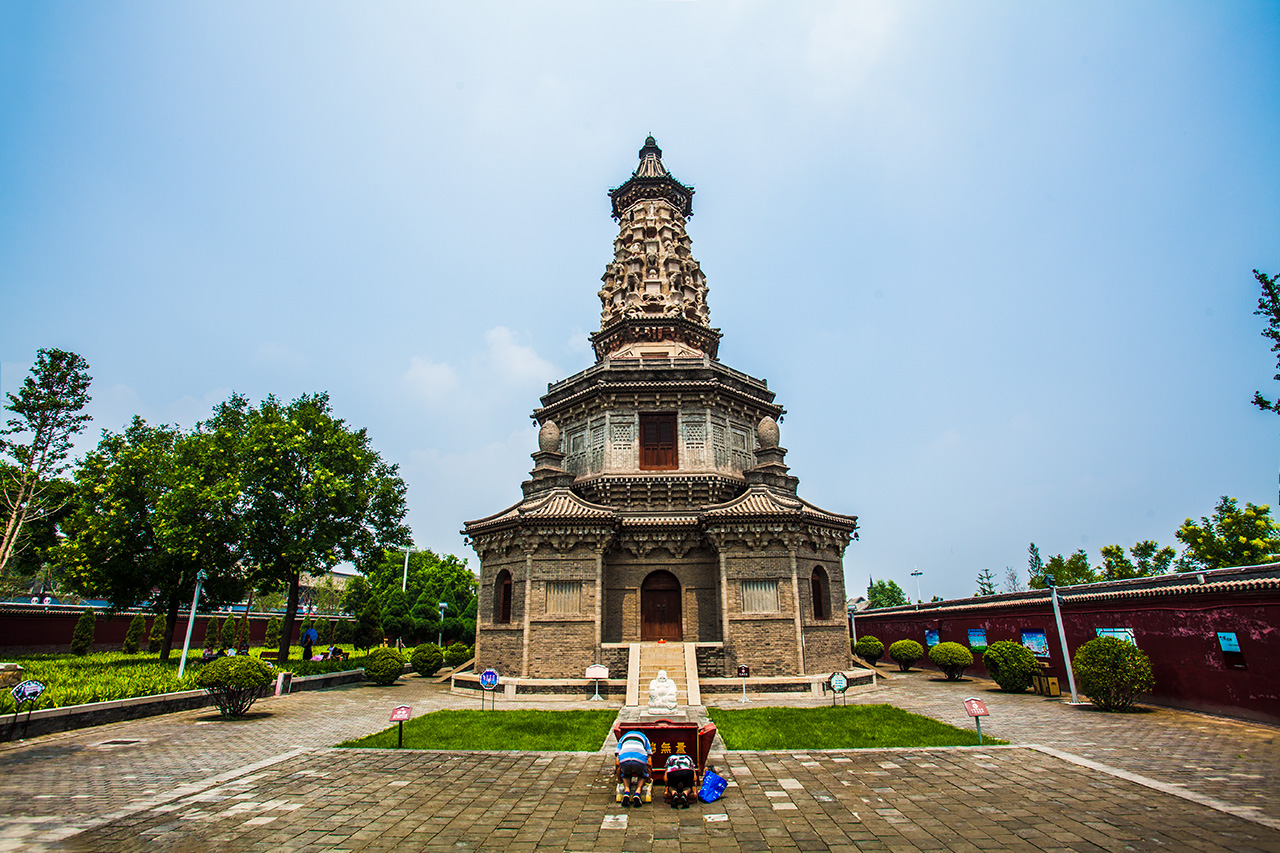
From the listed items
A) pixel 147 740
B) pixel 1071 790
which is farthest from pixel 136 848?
pixel 1071 790

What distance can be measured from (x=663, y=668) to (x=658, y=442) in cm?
875

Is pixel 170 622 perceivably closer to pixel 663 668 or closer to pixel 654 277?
pixel 663 668

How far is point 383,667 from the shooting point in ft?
72.3

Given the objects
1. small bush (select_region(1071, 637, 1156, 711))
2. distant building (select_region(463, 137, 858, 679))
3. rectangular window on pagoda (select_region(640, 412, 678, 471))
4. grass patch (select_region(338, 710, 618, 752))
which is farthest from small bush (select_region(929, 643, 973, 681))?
grass patch (select_region(338, 710, 618, 752))

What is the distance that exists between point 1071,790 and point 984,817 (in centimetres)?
212

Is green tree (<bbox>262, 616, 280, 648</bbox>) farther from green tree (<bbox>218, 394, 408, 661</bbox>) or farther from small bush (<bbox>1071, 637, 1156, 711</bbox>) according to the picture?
small bush (<bbox>1071, 637, 1156, 711</bbox>)

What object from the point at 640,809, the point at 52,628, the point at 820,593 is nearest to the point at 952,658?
the point at 820,593

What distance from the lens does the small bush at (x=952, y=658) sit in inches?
894

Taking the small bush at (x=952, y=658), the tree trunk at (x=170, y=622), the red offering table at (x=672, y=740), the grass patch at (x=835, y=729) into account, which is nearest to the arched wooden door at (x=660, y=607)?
the grass patch at (x=835, y=729)

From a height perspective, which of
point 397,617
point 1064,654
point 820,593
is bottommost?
point 1064,654

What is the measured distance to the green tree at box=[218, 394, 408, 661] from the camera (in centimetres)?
2430

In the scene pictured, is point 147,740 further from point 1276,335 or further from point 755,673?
point 1276,335

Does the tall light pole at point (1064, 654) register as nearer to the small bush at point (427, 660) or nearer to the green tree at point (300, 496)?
the small bush at point (427, 660)

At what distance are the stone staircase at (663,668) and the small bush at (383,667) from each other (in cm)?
953
